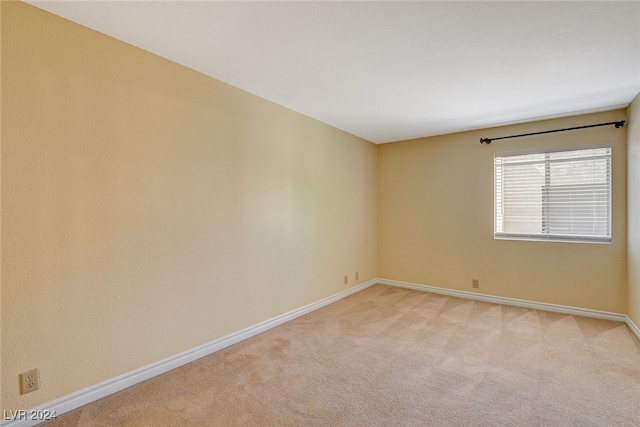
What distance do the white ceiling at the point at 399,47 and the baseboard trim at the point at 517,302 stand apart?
2356 mm

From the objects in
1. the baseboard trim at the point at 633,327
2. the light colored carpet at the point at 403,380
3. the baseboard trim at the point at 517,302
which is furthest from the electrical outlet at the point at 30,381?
the baseboard trim at the point at 633,327

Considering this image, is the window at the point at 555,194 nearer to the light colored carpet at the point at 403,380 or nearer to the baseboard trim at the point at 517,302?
the baseboard trim at the point at 517,302

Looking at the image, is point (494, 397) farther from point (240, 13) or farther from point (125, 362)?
point (240, 13)

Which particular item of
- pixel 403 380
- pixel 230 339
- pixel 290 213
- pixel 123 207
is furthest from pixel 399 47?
pixel 230 339

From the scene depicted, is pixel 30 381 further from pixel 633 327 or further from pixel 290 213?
pixel 633 327

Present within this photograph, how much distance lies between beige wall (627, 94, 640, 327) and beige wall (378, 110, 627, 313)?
0.50 feet

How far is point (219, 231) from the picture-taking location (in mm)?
2734

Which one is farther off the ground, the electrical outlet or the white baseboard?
the electrical outlet

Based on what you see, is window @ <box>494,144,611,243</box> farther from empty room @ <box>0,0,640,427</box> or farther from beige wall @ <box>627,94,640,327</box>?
beige wall @ <box>627,94,640,327</box>

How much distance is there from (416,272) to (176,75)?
415cm

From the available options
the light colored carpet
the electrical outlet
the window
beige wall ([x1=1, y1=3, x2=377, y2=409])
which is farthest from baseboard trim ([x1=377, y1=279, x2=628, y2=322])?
the electrical outlet

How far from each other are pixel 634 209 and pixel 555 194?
2.54ft

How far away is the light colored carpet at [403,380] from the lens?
1851 millimetres

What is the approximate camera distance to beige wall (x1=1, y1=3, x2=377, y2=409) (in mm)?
1719
